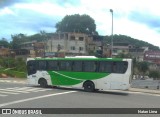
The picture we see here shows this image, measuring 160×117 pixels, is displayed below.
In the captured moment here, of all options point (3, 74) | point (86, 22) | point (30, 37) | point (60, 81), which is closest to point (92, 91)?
point (60, 81)

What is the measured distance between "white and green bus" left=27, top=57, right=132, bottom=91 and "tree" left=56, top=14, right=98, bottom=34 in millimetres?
114601

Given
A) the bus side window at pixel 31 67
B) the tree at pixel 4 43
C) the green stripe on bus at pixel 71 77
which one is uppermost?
the tree at pixel 4 43

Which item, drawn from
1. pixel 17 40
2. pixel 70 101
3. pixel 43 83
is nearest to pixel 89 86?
pixel 43 83

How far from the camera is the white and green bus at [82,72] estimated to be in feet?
101

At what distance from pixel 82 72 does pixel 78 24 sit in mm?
117220

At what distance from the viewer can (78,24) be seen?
148750 mm

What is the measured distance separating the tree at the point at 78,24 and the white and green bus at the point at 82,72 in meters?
115

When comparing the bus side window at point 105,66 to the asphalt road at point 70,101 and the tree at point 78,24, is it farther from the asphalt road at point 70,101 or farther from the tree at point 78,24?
the tree at point 78,24

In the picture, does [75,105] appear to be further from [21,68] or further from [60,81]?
[21,68]

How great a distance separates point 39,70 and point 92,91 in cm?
567

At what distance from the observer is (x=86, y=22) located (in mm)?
150875

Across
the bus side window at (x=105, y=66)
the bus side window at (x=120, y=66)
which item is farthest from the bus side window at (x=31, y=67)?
the bus side window at (x=120, y=66)

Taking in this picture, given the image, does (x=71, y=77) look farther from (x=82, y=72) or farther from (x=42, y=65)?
(x=42, y=65)

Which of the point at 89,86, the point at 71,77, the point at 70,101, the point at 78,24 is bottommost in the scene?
the point at 70,101
